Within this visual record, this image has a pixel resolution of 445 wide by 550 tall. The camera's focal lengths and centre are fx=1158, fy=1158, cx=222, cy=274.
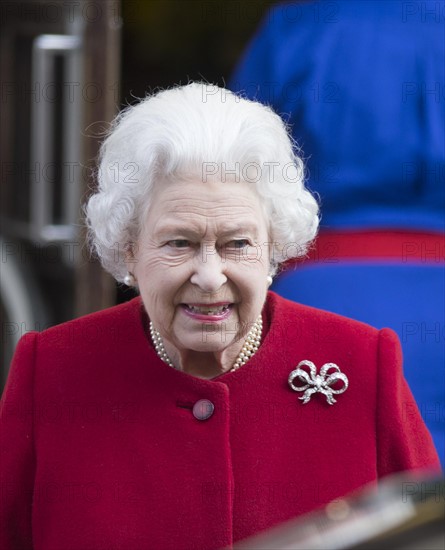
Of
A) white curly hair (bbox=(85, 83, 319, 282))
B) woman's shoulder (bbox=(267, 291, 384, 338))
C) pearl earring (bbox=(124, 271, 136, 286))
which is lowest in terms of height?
woman's shoulder (bbox=(267, 291, 384, 338))

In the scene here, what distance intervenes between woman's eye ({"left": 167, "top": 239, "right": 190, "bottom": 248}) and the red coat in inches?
13.2

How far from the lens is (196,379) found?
2.68m

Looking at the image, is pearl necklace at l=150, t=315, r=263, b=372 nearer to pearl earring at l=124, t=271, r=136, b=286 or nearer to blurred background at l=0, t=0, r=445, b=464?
pearl earring at l=124, t=271, r=136, b=286

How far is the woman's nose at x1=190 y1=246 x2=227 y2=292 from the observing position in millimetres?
2475

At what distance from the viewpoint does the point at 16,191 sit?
217 inches

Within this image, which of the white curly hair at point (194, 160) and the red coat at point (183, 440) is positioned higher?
the white curly hair at point (194, 160)

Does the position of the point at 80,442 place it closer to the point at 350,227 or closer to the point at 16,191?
the point at 350,227

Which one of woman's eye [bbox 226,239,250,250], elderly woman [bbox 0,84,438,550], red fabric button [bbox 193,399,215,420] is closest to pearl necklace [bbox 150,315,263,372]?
elderly woman [bbox 0,84,438,550]

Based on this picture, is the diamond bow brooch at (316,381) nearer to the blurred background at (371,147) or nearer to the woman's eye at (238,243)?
the woman's eye at (238,243)

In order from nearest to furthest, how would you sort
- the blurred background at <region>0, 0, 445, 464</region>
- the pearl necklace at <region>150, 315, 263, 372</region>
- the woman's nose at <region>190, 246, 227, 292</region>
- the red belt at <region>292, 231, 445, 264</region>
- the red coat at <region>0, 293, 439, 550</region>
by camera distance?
the woman's nose at <region>190, 246, 227, 292</region>
the red coat at <region>0, 293, 439, 550</region>
the pearl necklace at <region>150, 315, 263, 372</region>
the blurred background at <region>0, 0, 445, 464</region>
the red belt at <region>292, 231, 445, 264</region>

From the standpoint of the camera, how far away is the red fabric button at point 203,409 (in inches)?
105

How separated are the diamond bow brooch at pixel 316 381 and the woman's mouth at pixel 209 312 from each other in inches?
10.6

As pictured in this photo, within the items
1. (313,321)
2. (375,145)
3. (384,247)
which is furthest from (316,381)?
(375,145)

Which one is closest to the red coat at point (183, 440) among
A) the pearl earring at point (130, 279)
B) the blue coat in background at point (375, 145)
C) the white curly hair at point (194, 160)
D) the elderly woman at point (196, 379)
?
the elderly woman at point (196, 379)
